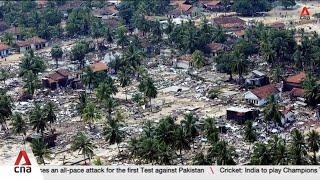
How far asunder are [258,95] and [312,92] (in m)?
6.07

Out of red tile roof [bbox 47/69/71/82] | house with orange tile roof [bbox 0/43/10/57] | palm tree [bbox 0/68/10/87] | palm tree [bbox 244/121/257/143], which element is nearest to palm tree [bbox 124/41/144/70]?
red tile roof [bbox 47/69/71/82]

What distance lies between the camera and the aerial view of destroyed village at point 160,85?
2131 inches

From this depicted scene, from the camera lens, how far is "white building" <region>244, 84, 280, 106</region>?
228 ft

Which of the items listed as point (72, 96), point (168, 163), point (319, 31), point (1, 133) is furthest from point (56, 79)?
point (319, 31)

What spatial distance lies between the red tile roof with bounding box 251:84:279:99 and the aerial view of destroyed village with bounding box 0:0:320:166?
19 centimetres

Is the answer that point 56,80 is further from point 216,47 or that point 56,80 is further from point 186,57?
point 216,47

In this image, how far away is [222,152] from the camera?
159ft

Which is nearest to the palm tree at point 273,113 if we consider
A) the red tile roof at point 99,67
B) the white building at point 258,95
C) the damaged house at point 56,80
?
the white building at point 258,95

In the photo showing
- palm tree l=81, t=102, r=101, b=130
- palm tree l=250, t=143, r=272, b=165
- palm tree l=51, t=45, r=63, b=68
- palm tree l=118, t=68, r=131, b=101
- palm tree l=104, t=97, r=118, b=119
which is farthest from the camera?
palm tree l=51, t=45, r=63, b=68

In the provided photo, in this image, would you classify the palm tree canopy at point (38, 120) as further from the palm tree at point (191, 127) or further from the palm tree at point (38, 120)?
the palm tree at point (191, 127)

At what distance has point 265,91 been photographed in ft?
233

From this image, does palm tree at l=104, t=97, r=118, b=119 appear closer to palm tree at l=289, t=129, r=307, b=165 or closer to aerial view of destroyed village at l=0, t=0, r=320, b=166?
aerial view of destroyed village at l=0, t=0, r=320, b=166

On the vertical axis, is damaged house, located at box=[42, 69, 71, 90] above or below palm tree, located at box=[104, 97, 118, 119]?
below

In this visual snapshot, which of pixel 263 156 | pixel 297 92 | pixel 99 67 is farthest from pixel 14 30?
pixel 263 156
